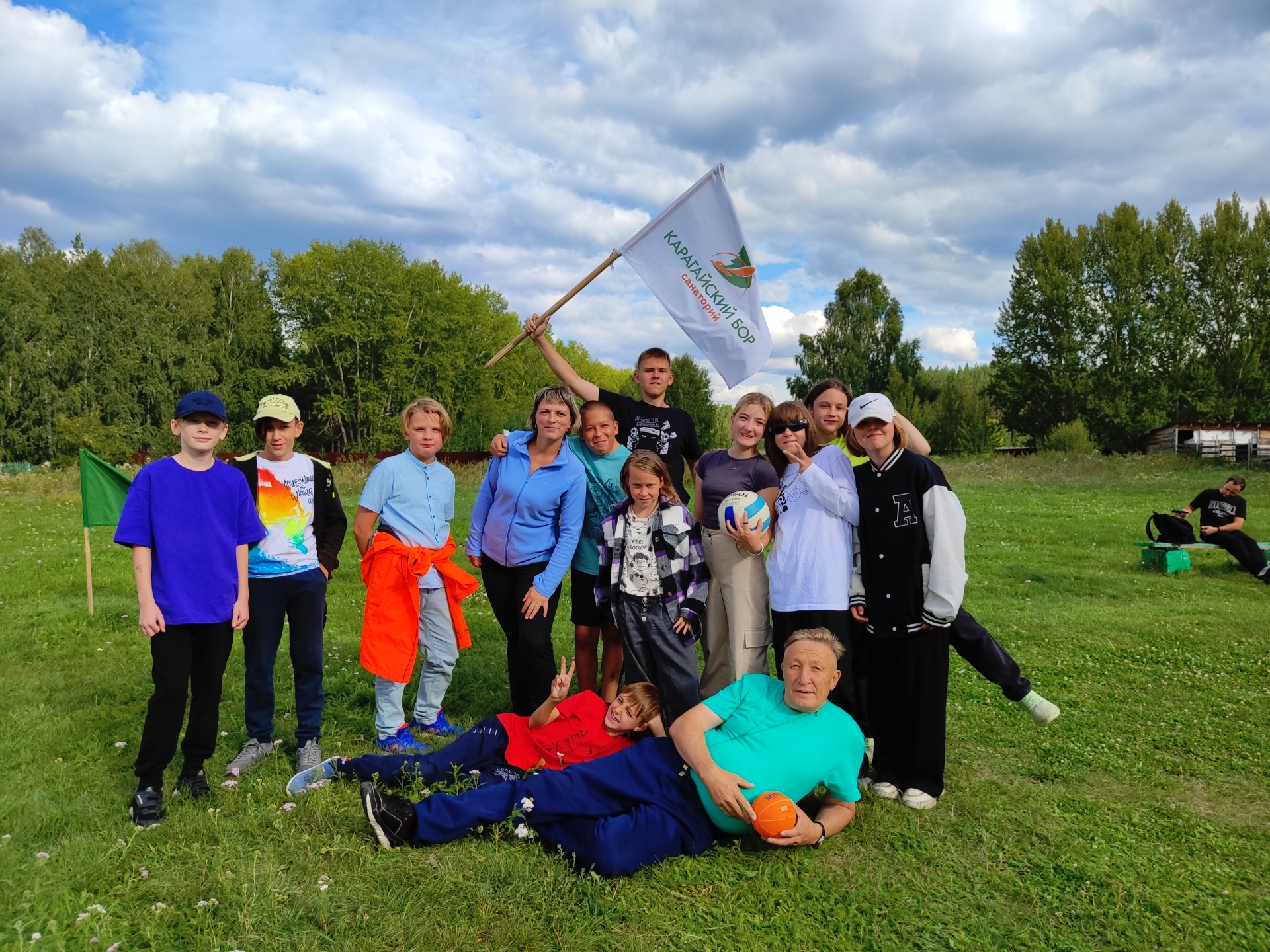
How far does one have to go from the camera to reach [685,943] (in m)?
3.04

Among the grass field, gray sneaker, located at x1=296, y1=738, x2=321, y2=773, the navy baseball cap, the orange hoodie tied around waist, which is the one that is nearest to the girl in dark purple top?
the grass field

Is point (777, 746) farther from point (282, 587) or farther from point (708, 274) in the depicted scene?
point (708, 274)

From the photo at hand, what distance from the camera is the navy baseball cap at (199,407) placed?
13.2 ft

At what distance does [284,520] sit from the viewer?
471 centimetres

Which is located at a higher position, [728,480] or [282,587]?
[728,480]

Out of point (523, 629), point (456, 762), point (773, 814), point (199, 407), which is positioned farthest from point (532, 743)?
point (199, 407)

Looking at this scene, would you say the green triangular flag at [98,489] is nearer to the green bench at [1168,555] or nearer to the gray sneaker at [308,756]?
the gray sneaker at [308,756]

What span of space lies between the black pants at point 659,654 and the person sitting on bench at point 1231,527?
35.5 ft

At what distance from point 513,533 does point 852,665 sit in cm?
217

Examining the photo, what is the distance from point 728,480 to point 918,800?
2.04 metres

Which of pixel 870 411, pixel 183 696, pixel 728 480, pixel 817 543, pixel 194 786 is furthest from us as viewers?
pixel 728 480

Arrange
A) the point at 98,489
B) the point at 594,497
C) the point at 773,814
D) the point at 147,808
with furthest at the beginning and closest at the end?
the point at 98,489
the point at 594,497
the point at 147,808
the point at 773,814

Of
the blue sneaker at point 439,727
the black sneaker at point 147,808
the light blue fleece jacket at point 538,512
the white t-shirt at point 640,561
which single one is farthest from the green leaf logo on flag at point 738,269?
the black sneaker at point 147,808

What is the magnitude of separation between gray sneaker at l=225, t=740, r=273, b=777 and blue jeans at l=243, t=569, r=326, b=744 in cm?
4
